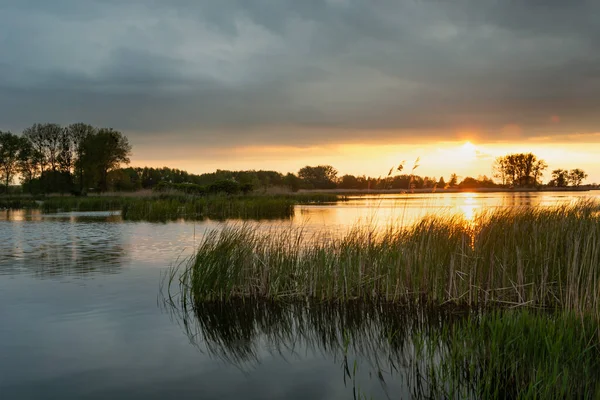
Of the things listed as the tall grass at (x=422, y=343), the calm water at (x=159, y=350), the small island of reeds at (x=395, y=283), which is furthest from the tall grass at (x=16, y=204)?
the tall grass at (x=422, y=343)

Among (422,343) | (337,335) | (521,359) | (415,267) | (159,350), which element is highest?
(415,267)

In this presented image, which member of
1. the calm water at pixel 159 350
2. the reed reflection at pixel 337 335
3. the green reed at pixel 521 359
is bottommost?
the calm water at pixel 159 350

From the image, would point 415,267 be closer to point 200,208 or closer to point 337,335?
point 337,335

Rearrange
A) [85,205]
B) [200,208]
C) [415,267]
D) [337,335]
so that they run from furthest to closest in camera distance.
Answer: [85,205]
[200,208]
[415,267]
[337,335]

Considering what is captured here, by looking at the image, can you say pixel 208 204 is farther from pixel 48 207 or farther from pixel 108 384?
pixel 108 384

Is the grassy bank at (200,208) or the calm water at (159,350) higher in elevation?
the grassy bank at (200,208)

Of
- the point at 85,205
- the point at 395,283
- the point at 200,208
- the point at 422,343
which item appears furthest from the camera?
the point at 85,205

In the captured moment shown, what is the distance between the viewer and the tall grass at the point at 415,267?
1063 centimetres

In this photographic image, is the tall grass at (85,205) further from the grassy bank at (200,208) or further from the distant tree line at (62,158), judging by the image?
the distant tree line at (62,158)

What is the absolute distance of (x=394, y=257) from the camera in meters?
11.7

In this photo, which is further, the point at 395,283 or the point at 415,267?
the point at 395,283

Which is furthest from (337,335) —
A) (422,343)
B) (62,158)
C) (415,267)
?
(62,158)

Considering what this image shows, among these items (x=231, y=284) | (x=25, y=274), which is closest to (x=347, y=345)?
(x=231, y=284)

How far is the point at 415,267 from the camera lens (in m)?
11.2
